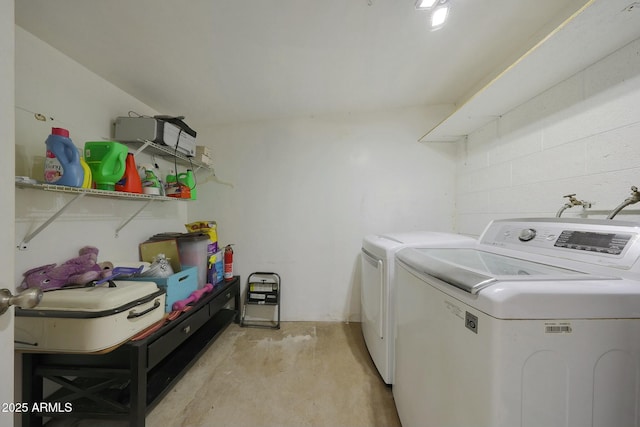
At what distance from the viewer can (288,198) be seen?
2.21 metres

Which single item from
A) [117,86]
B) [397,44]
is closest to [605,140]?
[397,44]

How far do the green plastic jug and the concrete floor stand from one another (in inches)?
52.0

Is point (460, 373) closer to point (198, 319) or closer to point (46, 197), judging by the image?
point (198, 319)

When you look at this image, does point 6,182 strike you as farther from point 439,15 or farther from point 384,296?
point 439,15

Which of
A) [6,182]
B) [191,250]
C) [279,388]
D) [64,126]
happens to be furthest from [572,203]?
[64,126]

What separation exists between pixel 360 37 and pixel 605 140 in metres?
1.33

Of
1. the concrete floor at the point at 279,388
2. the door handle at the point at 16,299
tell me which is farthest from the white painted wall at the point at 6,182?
the concrete floor at the point at 279,388

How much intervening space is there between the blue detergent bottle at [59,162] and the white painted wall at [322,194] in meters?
1.24

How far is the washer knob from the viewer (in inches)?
39.0

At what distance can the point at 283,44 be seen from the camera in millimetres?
1271

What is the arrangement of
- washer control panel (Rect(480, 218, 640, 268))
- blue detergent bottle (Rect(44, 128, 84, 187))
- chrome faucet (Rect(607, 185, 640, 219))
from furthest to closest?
1. blue detergent bottle (Rect(44, 128, 84, 187))
2. chrome faucet (Rect(607, 185, 640, 219))
3. washer control panel (Rect(480, 218, 640, 268))

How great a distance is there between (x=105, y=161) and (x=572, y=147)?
255cm

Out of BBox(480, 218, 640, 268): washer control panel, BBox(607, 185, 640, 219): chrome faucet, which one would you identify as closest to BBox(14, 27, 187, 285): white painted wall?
BBox(480, 218, 640, 268): washer control panel

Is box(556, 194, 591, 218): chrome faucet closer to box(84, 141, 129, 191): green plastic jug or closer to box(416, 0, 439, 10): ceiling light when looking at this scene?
box(416, 0, 439, 10): ceiling light
